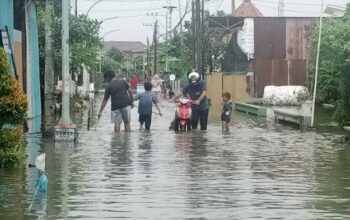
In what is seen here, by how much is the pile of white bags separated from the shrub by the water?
26.7 m

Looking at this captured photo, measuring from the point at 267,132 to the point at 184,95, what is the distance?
2.44 m

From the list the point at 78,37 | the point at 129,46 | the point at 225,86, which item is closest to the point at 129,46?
the point at 129,46

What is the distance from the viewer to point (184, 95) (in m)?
21.0

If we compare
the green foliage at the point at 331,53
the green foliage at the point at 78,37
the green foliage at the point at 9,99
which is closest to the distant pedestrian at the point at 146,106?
the green foliage at the point at 78,37

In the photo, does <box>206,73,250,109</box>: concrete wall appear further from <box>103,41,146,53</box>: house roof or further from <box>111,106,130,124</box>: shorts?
<box>103,41,146,53</box>: house roof

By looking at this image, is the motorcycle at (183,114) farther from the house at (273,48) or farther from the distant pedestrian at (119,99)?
the house at (273,48)

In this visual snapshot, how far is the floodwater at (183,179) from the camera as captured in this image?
340 inches

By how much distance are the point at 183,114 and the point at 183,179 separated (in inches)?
371

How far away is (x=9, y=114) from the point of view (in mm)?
11617

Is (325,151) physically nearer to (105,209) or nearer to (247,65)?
(105,209)

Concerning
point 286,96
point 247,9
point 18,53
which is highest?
point 247,9

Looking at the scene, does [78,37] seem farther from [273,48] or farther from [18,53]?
[273,48]

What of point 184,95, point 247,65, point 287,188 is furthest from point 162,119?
point 247,65

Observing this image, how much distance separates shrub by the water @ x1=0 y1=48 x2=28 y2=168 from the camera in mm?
11492
